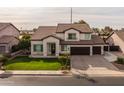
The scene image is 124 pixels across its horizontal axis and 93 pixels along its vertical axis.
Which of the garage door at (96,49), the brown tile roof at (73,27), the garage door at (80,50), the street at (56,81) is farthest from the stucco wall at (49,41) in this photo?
the street at (56,81)

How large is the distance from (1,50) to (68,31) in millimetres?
10852

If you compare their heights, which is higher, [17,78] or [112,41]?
[112,41]

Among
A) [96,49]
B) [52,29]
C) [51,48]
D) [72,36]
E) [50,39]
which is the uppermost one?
[52,29]

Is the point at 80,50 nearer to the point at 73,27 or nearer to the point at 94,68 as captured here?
the point at 73,27

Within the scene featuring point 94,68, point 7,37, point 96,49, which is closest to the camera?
point 94,68

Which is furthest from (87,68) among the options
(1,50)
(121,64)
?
(1,50)

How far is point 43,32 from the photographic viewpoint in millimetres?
41750

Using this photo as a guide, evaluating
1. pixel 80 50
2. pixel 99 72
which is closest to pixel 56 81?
pixel 99 72

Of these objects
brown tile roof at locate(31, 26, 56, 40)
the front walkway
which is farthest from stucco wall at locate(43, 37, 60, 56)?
the front walkway

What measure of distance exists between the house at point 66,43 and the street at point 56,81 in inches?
544

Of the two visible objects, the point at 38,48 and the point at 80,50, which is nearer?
the point at 38,48

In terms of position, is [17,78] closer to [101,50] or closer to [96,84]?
[96,84]

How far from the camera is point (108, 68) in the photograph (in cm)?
2869

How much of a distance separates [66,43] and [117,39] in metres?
12.4
